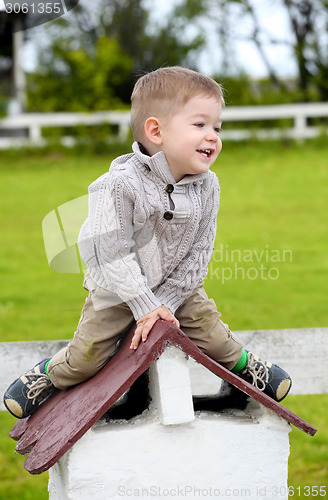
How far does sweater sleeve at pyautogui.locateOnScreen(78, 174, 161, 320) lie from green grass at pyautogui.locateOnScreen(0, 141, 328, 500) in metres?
1.53

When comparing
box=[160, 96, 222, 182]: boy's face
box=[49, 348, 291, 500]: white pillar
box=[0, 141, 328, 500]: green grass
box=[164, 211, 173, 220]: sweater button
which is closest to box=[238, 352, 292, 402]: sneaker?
box=[49, 348, 291, 500]: white pillar

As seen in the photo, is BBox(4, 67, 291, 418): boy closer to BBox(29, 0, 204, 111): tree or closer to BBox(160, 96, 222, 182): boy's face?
BBox(160, 96, 222, 182): boy's face

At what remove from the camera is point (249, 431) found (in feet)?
7.02

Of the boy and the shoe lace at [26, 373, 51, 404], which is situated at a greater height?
the boy

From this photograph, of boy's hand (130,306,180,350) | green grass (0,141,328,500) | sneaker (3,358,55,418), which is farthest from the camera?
green grass (0,141,328,500)

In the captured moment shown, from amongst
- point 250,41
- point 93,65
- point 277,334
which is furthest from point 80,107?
point 277,334

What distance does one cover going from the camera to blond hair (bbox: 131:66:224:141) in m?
2.19

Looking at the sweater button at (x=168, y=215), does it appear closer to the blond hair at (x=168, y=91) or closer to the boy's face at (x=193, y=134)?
the boy's face at (x=193, y=134)

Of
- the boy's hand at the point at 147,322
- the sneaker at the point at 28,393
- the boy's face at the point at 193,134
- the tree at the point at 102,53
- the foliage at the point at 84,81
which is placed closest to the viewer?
the boy's hand at the point at 147,322

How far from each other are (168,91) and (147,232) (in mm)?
410

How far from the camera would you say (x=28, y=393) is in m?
2.44

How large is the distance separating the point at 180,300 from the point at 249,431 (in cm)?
44

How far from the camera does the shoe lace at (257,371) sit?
2436mm

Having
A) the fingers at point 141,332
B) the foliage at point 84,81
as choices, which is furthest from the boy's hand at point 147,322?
the foliage at point 84,81
